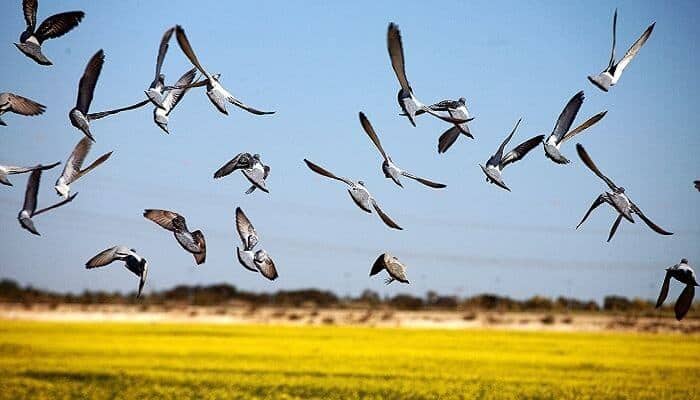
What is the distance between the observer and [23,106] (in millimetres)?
4344

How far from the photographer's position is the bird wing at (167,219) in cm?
404

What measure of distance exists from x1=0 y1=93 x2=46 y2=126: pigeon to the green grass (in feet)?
41.4

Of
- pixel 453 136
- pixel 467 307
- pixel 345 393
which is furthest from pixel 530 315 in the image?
pixel 453 136

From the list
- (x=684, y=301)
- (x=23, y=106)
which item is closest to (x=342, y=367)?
(x=684, y=301)

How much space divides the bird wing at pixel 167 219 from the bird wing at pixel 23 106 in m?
0.77

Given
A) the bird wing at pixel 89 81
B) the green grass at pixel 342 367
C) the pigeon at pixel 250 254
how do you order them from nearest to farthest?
the bird wing at pixel 89 81, the pigeon at pixel 250 254, the green grass at pixel 342 367

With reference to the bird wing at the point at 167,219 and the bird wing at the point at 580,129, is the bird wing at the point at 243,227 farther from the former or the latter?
the bird wing at the point at 580,129

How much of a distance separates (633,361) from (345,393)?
1199cm

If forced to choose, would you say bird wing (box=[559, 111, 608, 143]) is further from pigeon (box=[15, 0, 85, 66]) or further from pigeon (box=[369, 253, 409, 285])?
pigeon (box=[15, 0, 85, 66])

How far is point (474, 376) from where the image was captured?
66.9 feet

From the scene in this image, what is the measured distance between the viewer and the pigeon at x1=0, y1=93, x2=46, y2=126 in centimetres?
430

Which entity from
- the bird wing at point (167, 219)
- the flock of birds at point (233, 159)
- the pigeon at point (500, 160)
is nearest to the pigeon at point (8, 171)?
the flock of birds at point (233, 159)

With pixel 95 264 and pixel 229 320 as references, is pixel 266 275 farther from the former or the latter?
pixel 229 320

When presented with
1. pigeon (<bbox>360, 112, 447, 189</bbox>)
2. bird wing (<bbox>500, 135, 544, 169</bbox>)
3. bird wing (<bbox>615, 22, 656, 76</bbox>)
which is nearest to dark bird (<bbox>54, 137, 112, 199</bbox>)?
pigeon (<bbox>360, 112, 447, 189</bbox>)
